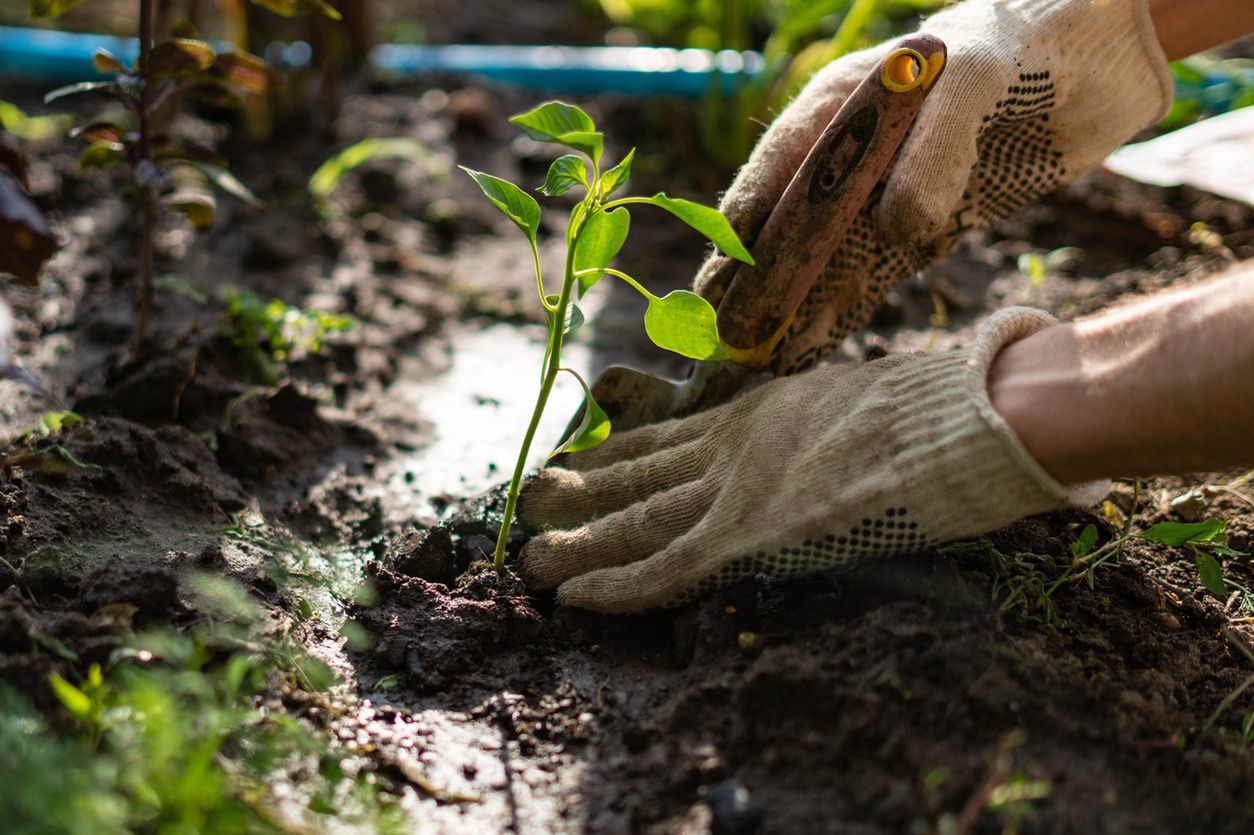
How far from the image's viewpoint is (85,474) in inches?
67.9

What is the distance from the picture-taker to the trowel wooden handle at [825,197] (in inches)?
62.6

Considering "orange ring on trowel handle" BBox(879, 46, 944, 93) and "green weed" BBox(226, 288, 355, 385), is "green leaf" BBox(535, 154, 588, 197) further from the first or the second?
"green weed" BBox(226, 288, 355, 385)

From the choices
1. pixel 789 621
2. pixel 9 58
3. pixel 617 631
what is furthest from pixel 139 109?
pixel 9 58

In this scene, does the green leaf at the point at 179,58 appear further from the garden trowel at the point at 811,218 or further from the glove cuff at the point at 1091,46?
the glove cuff at the point at 1091,46

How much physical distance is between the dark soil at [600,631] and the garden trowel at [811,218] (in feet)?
1.51

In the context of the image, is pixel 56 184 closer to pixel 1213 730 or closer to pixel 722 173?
pixel 722 173

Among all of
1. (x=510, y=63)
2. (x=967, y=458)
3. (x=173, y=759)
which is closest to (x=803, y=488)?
(x=967, y=458)

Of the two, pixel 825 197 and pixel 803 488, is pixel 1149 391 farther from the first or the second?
pixel 825 197

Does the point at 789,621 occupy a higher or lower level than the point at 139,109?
lower

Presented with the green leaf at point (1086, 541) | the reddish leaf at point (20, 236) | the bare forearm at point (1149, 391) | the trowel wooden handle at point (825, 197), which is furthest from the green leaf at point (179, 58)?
the green leaf at point (1086, 541)

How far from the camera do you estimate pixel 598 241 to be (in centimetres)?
155

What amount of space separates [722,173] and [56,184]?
2111 millimetres

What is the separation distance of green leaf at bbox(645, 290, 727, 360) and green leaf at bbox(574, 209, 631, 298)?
11cm

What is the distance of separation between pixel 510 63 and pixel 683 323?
2875mm
